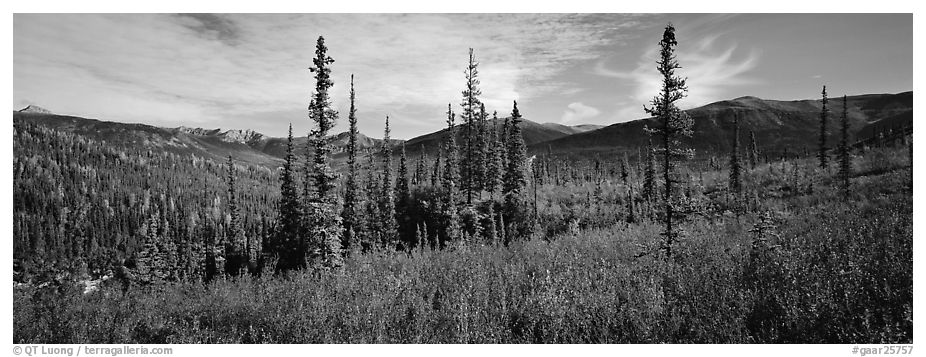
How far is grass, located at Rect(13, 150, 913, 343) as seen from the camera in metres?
4.23

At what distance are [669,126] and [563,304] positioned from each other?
564 cm

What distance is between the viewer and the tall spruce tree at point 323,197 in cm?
1805

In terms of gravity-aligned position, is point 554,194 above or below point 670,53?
below

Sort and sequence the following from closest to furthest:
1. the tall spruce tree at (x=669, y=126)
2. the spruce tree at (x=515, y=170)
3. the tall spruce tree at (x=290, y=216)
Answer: the tall spruce tree at (x=669, y=126), the tall spruce tree at (x=290, y=216), the spruce tree at (x=515, y=170)

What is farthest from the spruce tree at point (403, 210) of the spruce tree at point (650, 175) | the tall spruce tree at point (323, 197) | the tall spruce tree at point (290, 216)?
the spruce tree at point (650, 175)

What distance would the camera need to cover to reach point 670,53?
27.7 feet

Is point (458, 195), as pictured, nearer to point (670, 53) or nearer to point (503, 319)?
point (670, 53)

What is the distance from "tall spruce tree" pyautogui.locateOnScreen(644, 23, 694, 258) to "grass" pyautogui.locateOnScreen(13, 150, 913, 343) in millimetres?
1509

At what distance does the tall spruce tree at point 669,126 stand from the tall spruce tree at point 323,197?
13225mm

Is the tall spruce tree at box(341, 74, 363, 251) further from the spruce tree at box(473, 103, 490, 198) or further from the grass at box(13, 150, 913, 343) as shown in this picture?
the grass at box(13, 150, 913, 343)

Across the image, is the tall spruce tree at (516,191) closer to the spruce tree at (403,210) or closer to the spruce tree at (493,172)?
the spruce tree at (493,172)
